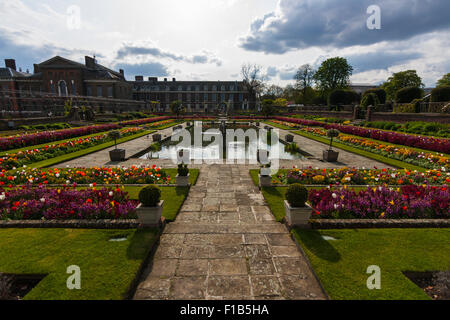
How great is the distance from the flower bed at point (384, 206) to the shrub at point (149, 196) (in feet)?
12.1

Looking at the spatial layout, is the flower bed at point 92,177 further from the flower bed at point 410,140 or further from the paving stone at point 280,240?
the flower bed at point 410,140

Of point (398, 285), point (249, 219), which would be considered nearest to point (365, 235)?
point (398, 285)

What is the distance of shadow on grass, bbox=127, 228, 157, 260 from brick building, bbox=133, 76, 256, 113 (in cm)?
6699

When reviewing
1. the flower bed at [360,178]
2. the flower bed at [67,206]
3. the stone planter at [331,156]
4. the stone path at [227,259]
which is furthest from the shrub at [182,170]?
the stone planter at [331,156]

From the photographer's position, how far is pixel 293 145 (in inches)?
601

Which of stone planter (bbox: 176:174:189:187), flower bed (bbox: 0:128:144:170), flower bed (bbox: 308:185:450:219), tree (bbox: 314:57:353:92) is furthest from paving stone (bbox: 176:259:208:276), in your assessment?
tree (bbox: 314:57:353:92)

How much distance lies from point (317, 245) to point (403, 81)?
63.8m

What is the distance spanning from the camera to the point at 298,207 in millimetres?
4801

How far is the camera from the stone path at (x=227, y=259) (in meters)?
3.15

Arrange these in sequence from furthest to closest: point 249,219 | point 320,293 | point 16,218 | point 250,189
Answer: point 250,189 → point 249,219 → point 16,218 → point 320,293

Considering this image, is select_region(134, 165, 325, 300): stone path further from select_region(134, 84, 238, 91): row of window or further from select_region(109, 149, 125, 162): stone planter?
select_region(134, 84, 238, 91): row of window

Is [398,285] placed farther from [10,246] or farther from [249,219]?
[10,246]
